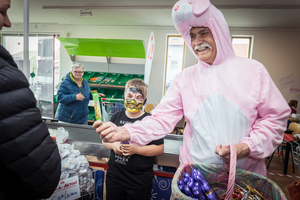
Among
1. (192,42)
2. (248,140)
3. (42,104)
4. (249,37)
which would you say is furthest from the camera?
(249,37)

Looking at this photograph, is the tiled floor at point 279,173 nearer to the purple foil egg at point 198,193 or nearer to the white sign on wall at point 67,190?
the white sign on wall at point 67,190

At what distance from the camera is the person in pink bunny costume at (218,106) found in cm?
91

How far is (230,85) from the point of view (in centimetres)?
99

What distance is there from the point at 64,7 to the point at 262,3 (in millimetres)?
4967

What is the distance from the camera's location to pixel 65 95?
3.07 meters

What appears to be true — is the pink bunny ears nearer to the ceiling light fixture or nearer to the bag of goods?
the bag of goods

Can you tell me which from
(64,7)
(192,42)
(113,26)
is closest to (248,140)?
(192,42)

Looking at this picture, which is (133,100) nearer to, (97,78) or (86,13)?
(86,13)

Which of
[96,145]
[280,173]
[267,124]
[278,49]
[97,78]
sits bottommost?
[280,173]

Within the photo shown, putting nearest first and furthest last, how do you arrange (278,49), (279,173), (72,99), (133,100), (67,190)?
(67,190)
(133,100)
(72,99)
(279,173)
(278,49)

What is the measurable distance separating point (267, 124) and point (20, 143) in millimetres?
1093

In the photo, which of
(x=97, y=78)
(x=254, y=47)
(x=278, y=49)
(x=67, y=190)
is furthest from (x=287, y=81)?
(x=67, y=190)

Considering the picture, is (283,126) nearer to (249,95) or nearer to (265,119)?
(265,119)

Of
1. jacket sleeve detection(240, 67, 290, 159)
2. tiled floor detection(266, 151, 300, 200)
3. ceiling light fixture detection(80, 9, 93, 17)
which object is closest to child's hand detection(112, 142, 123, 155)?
jacket sleeve detection(240, 67, 290, 159)
